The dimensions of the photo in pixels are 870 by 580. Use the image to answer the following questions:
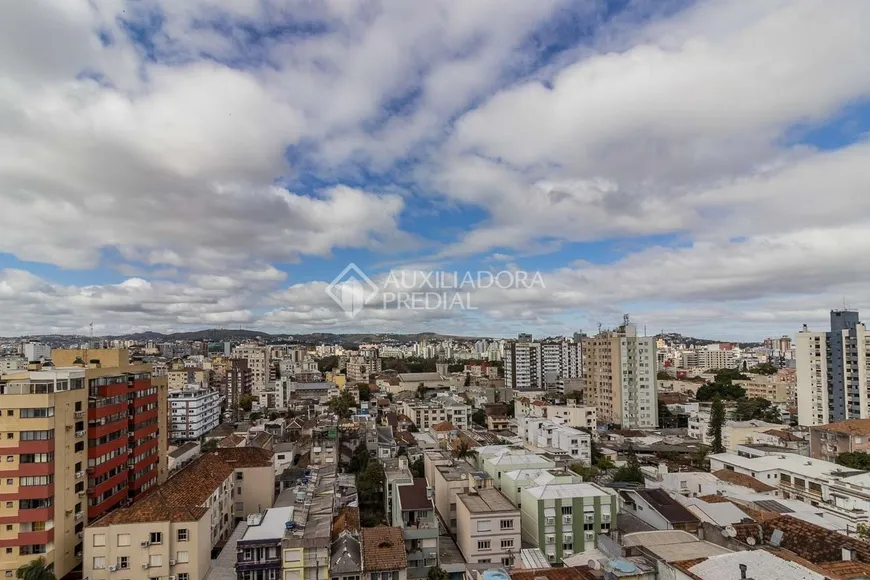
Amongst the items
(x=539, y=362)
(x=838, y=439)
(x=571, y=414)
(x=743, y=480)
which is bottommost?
(x=571, y=414)

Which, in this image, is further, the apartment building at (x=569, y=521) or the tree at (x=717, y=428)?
the tree at (x=717, y=428)

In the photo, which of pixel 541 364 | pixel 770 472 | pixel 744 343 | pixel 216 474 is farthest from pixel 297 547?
pixel 744 343

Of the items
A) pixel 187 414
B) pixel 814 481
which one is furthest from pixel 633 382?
pixel 187 414

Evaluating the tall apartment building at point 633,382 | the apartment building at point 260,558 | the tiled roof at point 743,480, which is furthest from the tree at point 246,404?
the tiled roof at point 743,480

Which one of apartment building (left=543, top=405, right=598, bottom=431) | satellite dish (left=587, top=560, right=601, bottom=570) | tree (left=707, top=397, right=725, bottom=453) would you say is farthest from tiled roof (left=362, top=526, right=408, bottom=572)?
apartment building (left=543, top=405, right=598, bottom=431)

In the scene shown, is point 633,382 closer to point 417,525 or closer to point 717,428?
point 717,428

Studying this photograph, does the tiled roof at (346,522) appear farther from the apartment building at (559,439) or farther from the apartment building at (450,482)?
the apartment building at (559,439)

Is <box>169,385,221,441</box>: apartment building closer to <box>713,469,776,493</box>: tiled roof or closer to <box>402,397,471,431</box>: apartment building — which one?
<box>402,397,471,431</box>: apartment building
